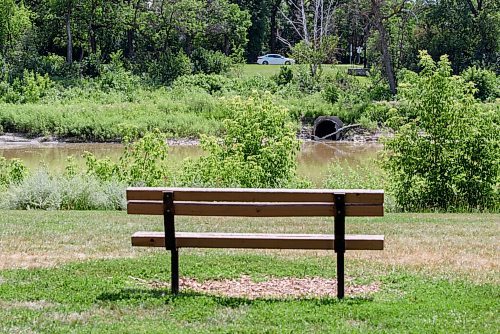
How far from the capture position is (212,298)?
684 centimetres

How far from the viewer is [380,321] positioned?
6.11 m

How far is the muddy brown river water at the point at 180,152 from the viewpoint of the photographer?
30719mm

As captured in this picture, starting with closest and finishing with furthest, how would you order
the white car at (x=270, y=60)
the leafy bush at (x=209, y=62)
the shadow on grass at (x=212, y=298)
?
1. the shadow on grass at (x=212, y=298)
2. the leafy bush at (x=209, y=62)
3. the white car at (x=270, y=60)

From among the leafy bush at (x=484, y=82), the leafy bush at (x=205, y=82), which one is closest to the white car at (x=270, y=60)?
the leafy bush at (x=205, y=82)

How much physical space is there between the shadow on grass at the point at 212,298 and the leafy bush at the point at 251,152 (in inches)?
415

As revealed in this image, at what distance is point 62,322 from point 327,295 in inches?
94.5

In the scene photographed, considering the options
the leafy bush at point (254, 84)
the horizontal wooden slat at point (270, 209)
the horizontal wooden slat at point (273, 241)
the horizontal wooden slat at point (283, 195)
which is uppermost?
the leafy bush at point (254, 84)

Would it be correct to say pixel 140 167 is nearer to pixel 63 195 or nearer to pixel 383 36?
pixel 63 195

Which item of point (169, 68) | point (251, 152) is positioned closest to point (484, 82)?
point (169, 68)

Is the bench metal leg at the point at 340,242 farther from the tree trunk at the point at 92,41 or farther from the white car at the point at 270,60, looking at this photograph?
the white car at the point at 270,60

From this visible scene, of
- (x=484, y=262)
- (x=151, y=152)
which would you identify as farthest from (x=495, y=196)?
(x=484, y=262)

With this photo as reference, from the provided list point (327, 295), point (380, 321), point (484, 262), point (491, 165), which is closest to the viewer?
point (380, 321)

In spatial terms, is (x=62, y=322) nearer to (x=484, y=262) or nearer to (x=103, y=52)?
(x=484, y=262)

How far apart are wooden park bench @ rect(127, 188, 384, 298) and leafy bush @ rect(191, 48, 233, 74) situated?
48602 mm
